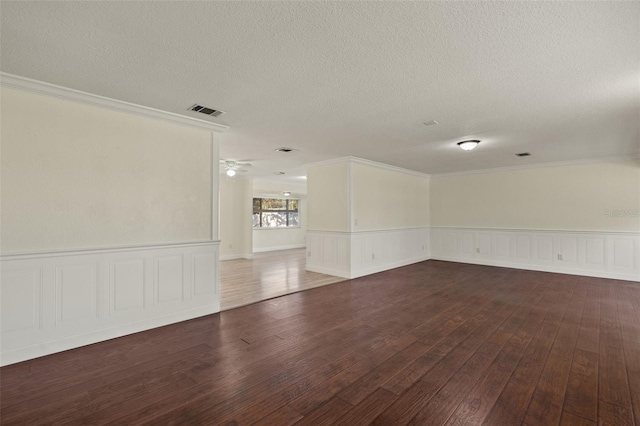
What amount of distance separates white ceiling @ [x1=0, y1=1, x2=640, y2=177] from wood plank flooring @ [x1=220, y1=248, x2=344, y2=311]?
102 inches

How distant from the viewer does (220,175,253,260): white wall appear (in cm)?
838

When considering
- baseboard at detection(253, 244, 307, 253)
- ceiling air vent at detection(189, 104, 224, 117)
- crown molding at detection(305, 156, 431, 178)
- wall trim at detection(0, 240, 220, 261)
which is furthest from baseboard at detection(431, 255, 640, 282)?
ceiling air vent at detection(189, 104, 224, 117)

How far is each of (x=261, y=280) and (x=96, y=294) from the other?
3028mm

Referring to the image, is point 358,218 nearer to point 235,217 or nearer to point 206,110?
Result: point 206,110

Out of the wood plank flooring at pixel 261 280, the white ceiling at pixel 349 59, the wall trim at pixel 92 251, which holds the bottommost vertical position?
the wood plank flooring at pixel 261 280

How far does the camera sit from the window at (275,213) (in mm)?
10445

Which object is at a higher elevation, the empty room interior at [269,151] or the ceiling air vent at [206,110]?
the ceiling air vent at [206,110]

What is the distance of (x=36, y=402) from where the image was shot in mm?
1996

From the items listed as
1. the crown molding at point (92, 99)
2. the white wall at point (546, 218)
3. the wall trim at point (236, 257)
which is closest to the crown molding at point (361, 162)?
the white wall at point (546, 218)

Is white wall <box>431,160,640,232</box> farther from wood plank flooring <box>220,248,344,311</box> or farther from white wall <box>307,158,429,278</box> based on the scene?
wood plank flooring <box>220,248,344,311</box>

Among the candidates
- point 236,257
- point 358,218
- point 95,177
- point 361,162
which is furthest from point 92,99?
point 236,257

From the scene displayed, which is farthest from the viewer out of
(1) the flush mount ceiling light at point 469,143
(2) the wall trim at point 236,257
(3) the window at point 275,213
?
(3) the window at point 275,213

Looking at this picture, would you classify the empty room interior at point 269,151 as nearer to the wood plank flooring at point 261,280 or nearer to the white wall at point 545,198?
the wood plank flooring at point 261,280

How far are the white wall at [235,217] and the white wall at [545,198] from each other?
564 cm
